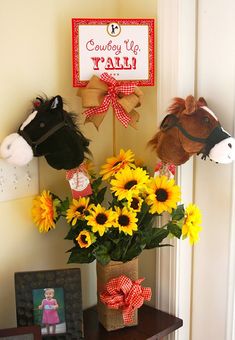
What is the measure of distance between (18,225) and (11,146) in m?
0.25

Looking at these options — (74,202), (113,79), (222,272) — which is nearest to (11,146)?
(74,202)

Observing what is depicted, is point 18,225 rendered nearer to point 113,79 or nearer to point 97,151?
point 97,151

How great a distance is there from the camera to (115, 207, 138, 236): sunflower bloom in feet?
3.80

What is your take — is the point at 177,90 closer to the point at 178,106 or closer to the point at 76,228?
the point at 178,106

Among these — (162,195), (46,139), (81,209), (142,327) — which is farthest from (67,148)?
(142,327)

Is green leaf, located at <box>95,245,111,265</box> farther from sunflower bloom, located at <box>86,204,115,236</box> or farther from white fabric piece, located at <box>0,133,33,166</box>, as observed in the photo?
white fabric piece, located at <box>0,133,33,166</box>

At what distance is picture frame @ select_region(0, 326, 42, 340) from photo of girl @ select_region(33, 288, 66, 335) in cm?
9

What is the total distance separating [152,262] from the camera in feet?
4.81

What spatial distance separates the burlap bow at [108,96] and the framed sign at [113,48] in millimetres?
30

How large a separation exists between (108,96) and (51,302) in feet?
1.86

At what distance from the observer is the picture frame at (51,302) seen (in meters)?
1.16

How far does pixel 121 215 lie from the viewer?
3.84 ft

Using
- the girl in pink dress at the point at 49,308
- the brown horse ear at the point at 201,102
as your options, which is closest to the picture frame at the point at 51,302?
the girl in pink dress at the point at 49,308

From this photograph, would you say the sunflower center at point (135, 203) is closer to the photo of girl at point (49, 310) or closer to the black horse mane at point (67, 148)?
the black horse mane at point (67, 148)
